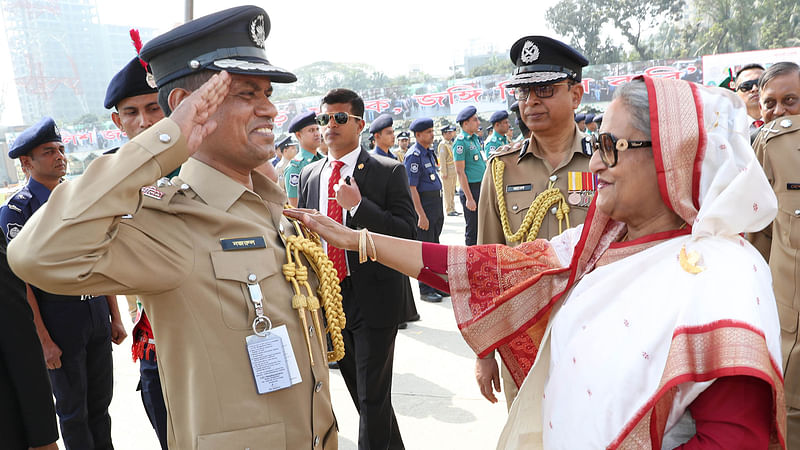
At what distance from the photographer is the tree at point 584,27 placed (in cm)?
4153

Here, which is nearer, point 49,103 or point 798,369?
point 798,369

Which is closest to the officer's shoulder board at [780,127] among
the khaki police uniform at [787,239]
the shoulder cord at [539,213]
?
the khaki police uniform at [787,239]

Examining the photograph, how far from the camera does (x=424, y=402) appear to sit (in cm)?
438

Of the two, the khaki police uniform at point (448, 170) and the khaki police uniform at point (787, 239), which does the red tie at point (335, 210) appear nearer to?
the khaki police uniform at point (787, 239)

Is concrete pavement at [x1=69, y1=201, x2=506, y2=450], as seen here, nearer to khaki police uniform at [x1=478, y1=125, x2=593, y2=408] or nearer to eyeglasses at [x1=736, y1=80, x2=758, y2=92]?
khaki police uniform at [x1=478, y1=125, x2=593, y2=408]

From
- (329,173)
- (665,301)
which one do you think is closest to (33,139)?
(329,173)

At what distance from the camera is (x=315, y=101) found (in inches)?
901

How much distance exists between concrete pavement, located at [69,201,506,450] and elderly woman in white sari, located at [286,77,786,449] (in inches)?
80.7

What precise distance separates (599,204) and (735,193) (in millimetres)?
397

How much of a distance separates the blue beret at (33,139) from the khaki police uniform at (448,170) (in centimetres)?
892

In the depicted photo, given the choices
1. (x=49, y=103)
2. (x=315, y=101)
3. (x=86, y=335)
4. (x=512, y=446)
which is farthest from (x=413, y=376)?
(x=49, y=103)

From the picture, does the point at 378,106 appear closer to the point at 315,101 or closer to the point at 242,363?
the point at 315,101

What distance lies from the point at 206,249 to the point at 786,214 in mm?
3469

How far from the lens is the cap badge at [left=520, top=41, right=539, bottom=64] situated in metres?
3.01
